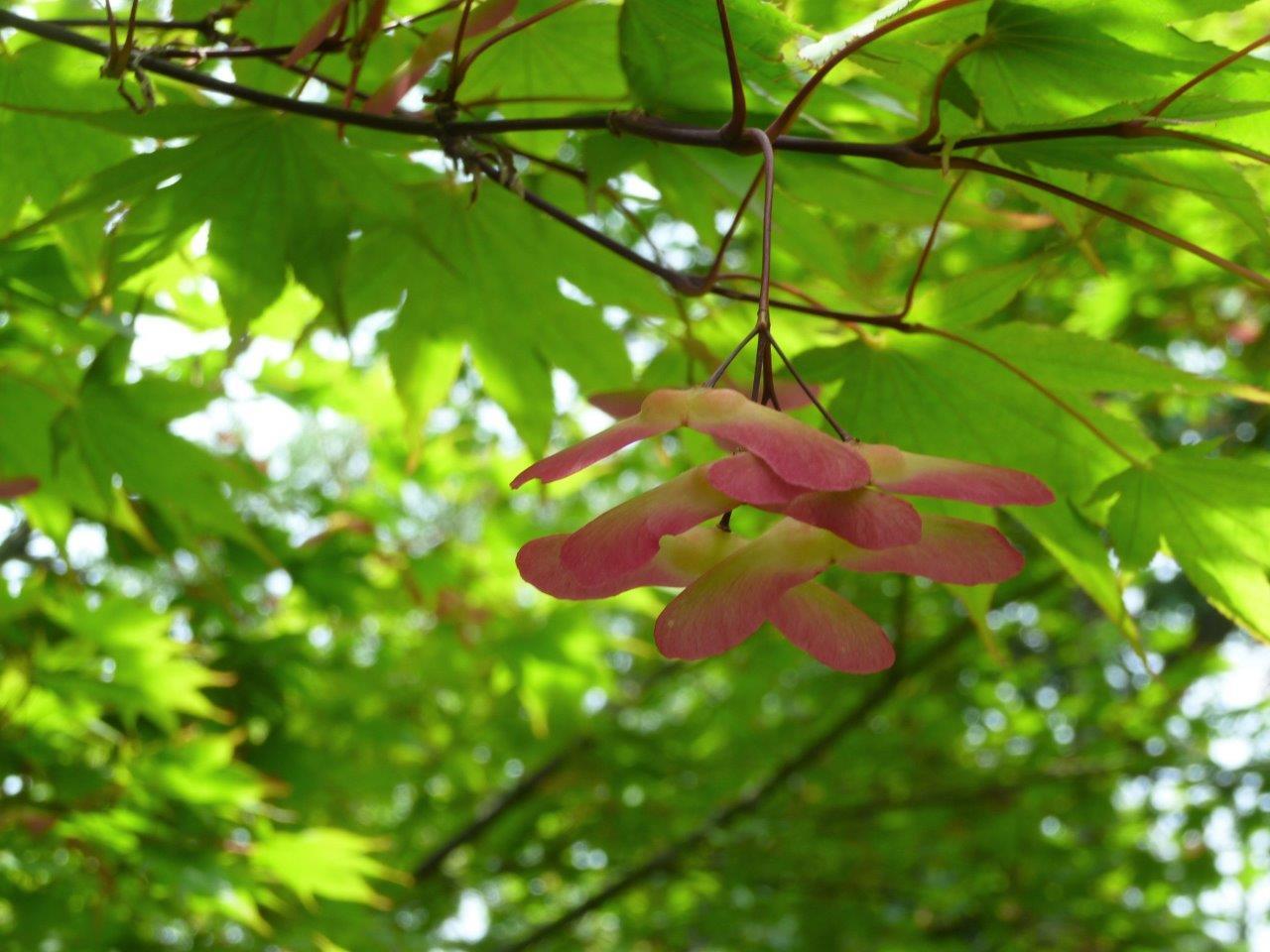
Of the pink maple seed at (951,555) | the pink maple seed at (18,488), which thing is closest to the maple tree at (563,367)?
the pink maple seed at (951,555)

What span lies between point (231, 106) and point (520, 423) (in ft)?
1.10

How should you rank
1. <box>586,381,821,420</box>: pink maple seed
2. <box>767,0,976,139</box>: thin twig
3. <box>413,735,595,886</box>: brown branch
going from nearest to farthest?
<box>767,0,976,139</box>: thin twig → <box>586,381,821,420</box>: pink maple seed → <box>413,735,595,886</box>: brown branch

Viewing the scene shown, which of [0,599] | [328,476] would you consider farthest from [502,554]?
[0,599]

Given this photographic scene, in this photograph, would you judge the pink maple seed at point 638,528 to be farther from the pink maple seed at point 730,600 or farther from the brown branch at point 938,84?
the brown branch at point 938,84

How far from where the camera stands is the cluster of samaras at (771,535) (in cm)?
40

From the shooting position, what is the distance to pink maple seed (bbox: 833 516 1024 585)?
1.40 feet

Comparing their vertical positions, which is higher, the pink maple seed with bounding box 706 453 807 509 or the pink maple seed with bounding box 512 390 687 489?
the pink maple seed with bounding box 512 390 687 489

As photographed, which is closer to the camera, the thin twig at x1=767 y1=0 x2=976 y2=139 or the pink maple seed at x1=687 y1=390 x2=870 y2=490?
the pink maple seed at x1=687 y1=390 x2=870 y2=490

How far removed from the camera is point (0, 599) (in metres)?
1.36

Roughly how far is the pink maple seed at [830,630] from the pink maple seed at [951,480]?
5cm

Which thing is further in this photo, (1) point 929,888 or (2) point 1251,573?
(1) point 929,888

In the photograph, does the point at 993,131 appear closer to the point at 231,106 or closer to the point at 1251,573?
the point at 1251,573

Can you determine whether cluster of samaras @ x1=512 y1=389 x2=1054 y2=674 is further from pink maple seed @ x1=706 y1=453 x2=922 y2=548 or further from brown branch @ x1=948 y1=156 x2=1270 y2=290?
brown branch @ x1=948 y1=156 x2=1270 y2=290

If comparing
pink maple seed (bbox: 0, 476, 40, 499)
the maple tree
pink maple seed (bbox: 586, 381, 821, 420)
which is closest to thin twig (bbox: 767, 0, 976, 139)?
the maple tree
